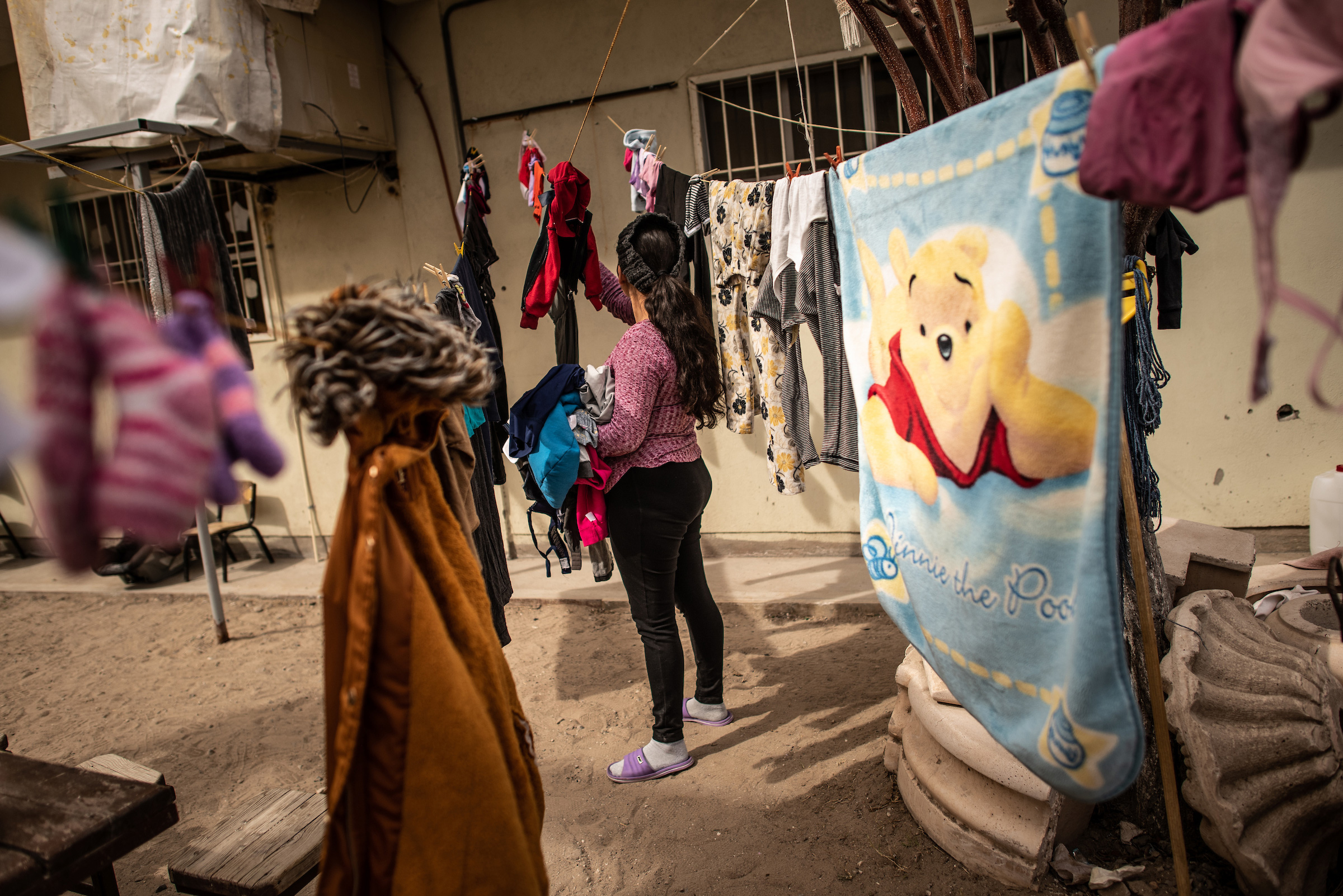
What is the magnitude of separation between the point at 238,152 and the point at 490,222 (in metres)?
1.70

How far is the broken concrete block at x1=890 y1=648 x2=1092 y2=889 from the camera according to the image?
2215 millimetres

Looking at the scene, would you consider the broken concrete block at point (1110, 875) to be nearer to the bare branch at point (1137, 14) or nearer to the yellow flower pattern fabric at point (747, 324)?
the yellow flower pattern fabric at point (747, 324)

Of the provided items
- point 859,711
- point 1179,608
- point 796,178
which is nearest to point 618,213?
point 796,178

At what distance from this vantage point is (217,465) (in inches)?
37.6

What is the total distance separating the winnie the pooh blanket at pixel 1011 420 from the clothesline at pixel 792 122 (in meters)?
2.92

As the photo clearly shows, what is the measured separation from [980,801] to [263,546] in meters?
6.15

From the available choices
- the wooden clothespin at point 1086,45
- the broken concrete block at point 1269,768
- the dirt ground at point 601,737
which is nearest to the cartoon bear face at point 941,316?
the wooden clothespin at point 1086,45

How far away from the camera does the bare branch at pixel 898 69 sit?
2.52m

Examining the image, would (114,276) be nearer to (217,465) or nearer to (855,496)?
(855,496)

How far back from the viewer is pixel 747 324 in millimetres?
3521

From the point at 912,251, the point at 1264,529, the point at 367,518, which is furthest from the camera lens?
the point at 1264,529

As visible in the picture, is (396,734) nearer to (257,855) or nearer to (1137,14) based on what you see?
(257,855)

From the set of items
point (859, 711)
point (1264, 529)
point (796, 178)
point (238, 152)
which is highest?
point (238, 152)

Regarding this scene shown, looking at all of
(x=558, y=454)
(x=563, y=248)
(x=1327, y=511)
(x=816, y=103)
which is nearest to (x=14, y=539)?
(x=563, y=248)
